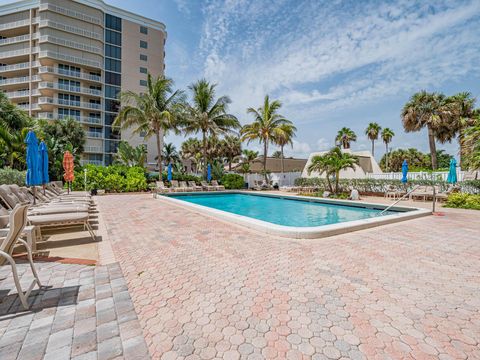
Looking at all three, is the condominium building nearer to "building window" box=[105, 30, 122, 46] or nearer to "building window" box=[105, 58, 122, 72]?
"building window" box=[105, 30, 122, 46]

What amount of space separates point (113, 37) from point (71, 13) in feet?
20.3

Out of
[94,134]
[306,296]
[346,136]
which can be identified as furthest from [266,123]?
[94,134]

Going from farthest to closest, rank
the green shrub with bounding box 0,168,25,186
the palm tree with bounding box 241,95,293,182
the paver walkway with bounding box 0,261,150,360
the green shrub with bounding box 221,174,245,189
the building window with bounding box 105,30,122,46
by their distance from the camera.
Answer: the building window with bounding box 105,30,122,46, the green shrub with bounding box 221,174,245,189, the palm tree with bounding box 241,95,293,182, the green shrub with bounding box 0,168,25,186, the paver walkway with bounding box 0,261,150,360

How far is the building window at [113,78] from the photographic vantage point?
4100cm

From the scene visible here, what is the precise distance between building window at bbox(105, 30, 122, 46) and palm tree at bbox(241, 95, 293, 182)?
1279 inches

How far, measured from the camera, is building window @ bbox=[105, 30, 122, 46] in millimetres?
40875

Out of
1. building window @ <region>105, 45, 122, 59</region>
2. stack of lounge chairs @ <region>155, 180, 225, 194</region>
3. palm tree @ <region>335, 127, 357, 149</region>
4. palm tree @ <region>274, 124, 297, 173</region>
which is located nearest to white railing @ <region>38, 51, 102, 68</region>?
building window @ <region>105, 45, 122, 59</region>

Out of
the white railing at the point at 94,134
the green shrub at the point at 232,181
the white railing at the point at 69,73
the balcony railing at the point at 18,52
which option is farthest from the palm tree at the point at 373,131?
the balcony railing at the point at 18,52

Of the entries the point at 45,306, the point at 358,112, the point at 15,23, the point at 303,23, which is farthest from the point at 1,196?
the point at 15,23

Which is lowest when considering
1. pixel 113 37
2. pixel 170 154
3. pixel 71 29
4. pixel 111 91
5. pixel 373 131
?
pixel 170 154

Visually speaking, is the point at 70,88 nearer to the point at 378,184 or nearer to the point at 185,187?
the point at 185,187

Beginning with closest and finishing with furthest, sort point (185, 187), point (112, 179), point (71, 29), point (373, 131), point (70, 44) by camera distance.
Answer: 1. point (112, 179)
2. point (185, 187)
3. point (71, 29)
4. point (70, 44)
5. point (373, 131)

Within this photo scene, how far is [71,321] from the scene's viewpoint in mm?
2486

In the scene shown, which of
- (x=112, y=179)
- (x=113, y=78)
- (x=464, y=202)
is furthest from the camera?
(x=113, y=78)
